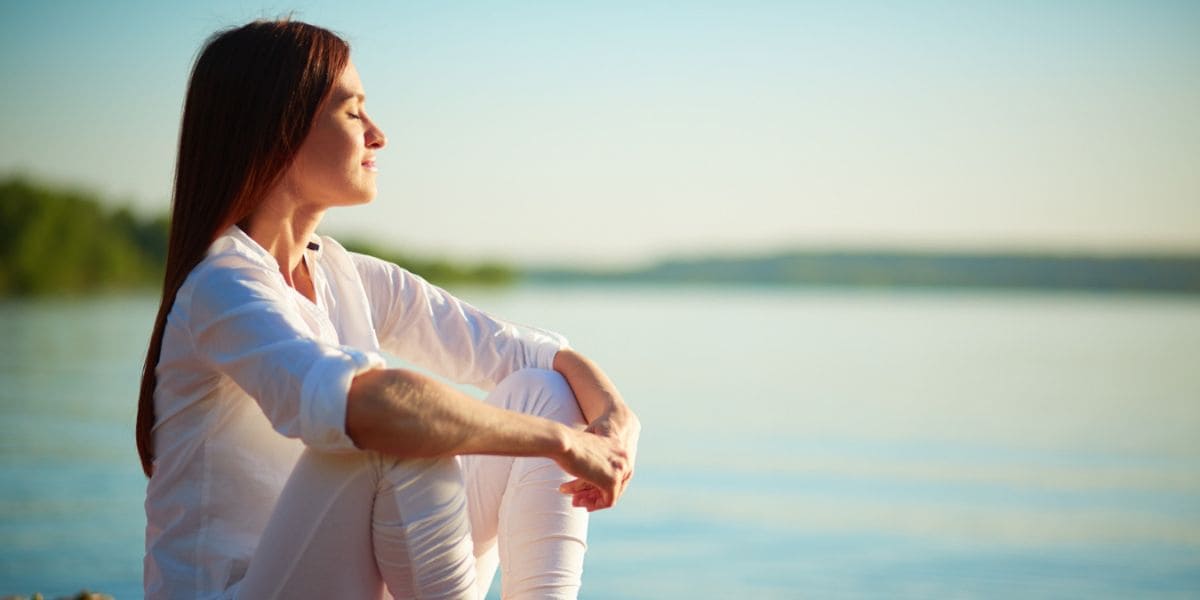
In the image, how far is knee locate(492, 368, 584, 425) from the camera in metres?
1.86

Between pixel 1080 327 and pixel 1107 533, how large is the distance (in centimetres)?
1846

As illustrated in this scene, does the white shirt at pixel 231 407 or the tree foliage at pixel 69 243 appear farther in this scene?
the tree foliage at pixel 69 243

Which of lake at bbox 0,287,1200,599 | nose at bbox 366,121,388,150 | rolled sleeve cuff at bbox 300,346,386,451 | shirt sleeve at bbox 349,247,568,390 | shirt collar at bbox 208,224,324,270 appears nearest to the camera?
rolled sleeve cuff at bbox 300,346,386,451

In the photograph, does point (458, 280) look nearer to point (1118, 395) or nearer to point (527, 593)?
point (1118, 395)

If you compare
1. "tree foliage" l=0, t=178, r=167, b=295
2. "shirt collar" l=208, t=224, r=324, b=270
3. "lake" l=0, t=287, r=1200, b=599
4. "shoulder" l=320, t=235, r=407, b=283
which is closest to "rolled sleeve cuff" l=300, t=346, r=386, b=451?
"shirt collar" l=208, t=224, r=324, b=270

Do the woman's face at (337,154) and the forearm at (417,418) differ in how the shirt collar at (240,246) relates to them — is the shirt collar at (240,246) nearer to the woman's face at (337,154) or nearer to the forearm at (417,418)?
the woman's face at (337,154)

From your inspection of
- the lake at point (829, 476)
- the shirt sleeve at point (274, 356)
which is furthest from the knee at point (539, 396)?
A: the lake at point (829, 476)

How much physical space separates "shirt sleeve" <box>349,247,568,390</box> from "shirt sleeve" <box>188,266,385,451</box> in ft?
1.68

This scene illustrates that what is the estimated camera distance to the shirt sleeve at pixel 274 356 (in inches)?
53.6

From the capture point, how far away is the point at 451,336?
2.04 metres

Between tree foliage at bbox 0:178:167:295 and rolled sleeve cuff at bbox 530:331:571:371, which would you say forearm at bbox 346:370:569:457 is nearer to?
rolled sleeve cuff at bbox 530:331:571:371

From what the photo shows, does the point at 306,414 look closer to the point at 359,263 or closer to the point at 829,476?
the point at 359,263

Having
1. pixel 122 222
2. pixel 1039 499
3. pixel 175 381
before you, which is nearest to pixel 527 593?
pixel 175 381

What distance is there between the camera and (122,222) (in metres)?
21.8
